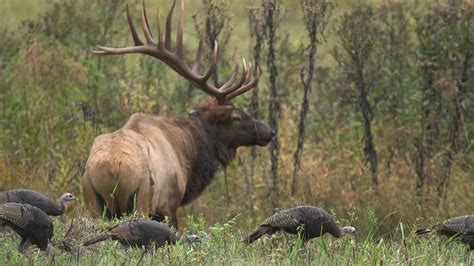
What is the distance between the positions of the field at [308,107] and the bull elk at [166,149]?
1.84 feet

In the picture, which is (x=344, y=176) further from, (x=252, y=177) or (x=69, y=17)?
(x=69, y=17)

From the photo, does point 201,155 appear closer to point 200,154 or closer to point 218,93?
point 200,154

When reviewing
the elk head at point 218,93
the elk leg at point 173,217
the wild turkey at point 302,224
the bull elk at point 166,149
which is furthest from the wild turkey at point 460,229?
the elk head at point 218,93

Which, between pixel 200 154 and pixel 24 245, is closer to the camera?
pixel 24 245

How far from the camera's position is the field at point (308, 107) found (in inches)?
539

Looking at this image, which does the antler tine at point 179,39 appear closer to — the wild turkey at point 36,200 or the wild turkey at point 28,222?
the wild turkey at point 36,200

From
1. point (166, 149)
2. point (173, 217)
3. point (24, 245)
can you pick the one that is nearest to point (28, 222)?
point (24, 245)

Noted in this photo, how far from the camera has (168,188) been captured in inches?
483

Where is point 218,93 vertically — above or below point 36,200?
above

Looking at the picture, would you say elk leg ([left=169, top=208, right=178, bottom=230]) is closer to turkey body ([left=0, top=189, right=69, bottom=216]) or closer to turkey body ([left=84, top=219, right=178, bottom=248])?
turkey body ([left=0, top=189, right=69, bottom=216])

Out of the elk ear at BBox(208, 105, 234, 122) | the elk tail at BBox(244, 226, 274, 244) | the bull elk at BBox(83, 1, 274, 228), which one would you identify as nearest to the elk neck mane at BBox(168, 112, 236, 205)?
the bull elk at BBox(83, 1, 274, 228)

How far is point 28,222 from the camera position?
26.3 feet

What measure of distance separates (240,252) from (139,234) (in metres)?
0.67

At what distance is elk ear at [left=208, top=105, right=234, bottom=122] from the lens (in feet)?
45.2
